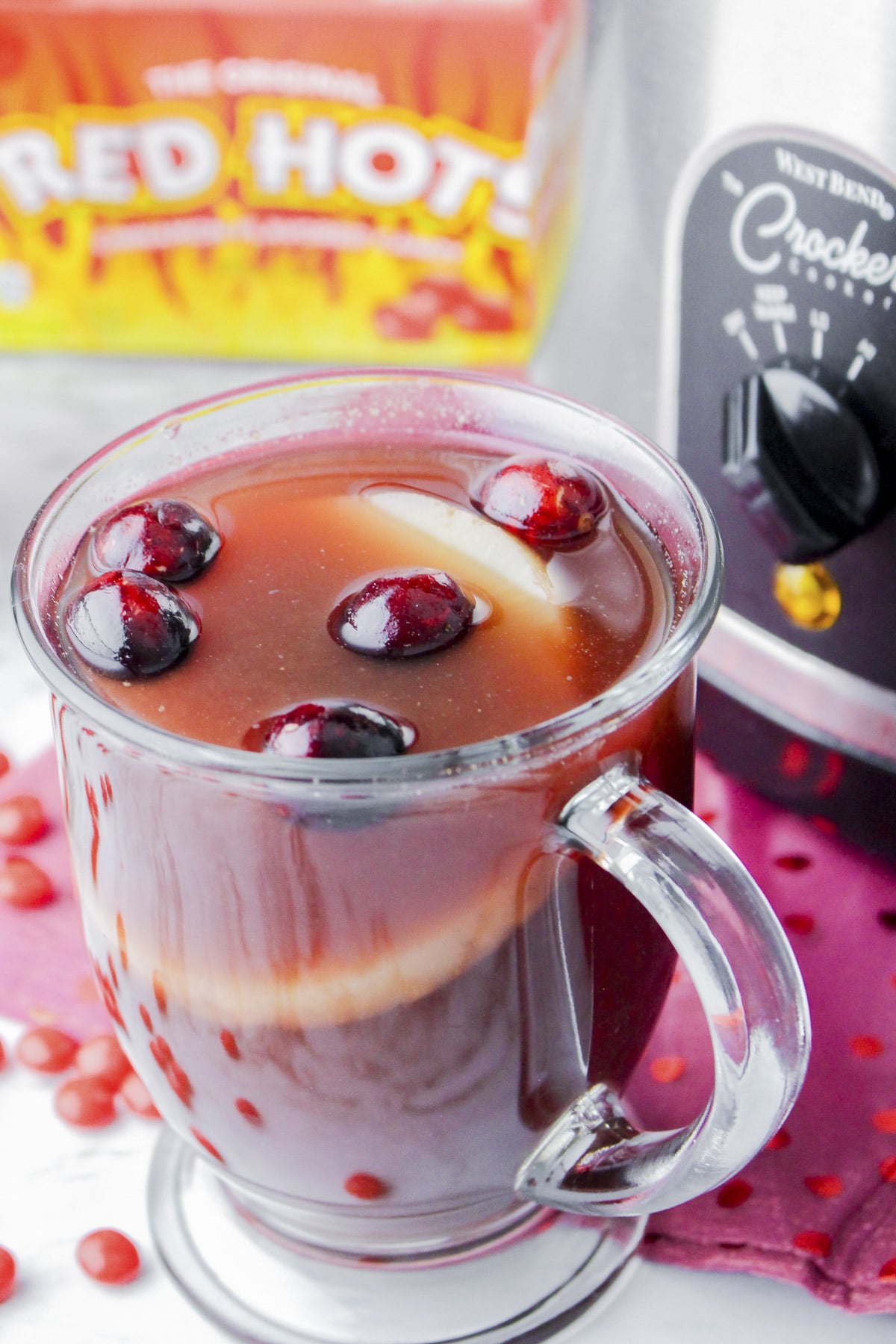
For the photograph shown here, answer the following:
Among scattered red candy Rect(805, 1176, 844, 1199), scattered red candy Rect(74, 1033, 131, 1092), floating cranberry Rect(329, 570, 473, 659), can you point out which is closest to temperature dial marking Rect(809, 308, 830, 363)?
floating cranberry Rect(329, 570, 473, 659)

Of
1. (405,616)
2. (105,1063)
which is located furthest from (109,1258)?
(405,616)

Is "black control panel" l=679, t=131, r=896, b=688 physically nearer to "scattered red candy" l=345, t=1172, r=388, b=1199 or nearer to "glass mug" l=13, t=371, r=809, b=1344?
"glass mug" l=13, t=371, r=809, b=1344

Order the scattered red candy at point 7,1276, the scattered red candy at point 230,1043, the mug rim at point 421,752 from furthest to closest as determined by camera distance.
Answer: the scattered red candy at point 7,1276 → the scattered red candy at point 230,1043 → the mug rim at point 421,752

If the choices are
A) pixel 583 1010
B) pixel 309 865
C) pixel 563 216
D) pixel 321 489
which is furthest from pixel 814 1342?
pixel 563 216

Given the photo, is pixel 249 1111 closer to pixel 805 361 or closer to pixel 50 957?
pixel 50 957

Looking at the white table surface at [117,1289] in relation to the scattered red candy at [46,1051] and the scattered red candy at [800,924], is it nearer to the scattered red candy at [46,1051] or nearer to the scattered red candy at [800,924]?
the scattered red candy at [46,1051]

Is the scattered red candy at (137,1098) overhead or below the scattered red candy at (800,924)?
below

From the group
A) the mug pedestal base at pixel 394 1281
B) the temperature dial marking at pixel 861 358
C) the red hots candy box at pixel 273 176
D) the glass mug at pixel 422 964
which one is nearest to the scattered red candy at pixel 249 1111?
the glass mug at pixel 422 964

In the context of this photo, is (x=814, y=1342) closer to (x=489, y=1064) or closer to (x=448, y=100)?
(x=489, y=1064)
